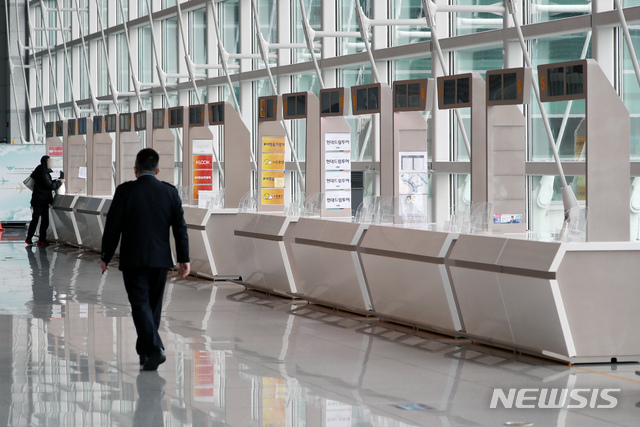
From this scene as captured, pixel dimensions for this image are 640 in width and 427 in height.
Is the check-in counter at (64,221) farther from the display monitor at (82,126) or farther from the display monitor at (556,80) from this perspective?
the display monitor at (556,80)

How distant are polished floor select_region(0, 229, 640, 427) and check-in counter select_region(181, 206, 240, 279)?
9.43ft

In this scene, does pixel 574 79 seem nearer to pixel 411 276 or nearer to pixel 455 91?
pixel 455 91

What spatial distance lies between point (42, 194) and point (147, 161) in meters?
14.0

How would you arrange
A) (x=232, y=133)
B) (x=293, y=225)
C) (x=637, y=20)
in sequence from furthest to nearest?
(x=232, y=133)
(x=293, y=225)
(x=637, y=20)

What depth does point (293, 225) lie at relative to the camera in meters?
11.5

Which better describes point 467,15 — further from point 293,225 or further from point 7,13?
point 7,13

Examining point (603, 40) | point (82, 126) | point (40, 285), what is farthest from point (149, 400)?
point (82, 126)

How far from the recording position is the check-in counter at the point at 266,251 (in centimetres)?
1146

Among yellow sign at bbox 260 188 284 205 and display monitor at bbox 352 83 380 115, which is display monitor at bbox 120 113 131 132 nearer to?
yellow sign at bbox 260 188 284 205

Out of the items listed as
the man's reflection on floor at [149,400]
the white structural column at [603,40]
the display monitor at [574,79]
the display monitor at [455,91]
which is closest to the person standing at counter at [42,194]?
the white structural column at [603,40]

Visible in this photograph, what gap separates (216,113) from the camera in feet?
46.3

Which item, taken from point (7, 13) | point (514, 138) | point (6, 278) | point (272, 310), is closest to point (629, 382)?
point (514, 138)

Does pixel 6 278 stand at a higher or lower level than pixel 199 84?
lower

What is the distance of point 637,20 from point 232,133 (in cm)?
576
